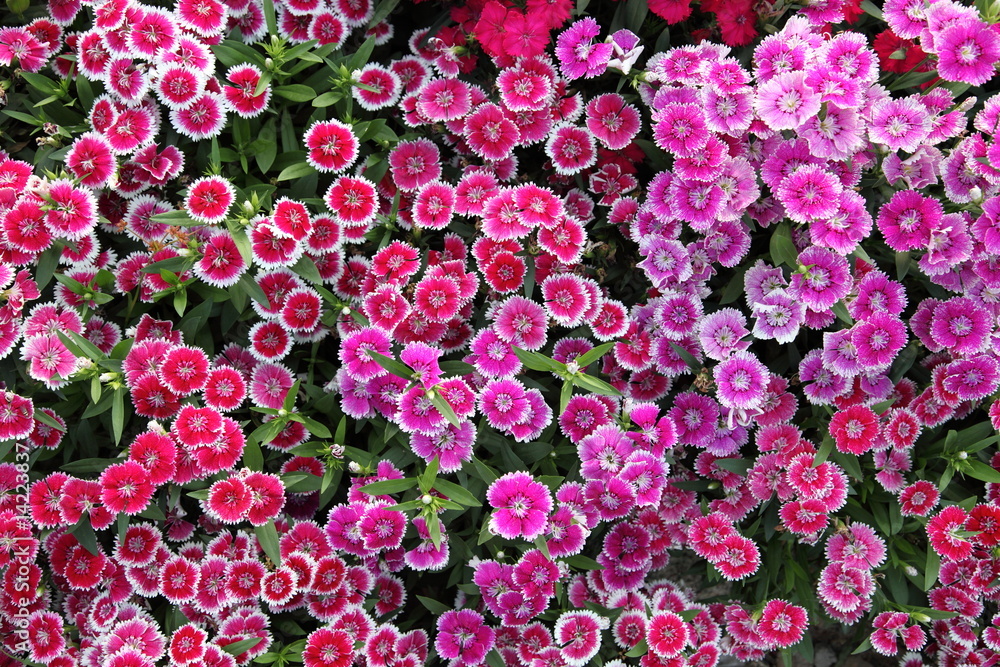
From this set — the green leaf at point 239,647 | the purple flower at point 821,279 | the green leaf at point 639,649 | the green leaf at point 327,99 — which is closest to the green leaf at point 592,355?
the purple flower at point 821,279

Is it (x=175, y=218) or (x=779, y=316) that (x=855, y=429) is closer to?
(x=779, y=316)

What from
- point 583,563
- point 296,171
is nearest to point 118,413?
point 296,171

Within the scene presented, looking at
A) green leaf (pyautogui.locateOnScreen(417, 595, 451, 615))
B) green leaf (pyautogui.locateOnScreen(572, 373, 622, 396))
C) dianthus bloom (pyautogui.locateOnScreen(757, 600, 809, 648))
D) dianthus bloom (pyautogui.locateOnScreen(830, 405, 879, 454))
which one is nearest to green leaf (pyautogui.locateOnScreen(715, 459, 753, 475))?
dianthus bloom (pyautogui.locateOnScreen(830, 405, 879, 454))

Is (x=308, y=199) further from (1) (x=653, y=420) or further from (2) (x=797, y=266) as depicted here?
(2) (x=797, y=266)

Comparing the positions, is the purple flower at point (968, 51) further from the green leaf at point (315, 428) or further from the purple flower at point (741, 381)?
the green leaf at point (315, 428)

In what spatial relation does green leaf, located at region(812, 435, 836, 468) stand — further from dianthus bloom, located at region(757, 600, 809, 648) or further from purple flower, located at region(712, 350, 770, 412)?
dianthus bloom, located at region(757, 600, 809, 648)
